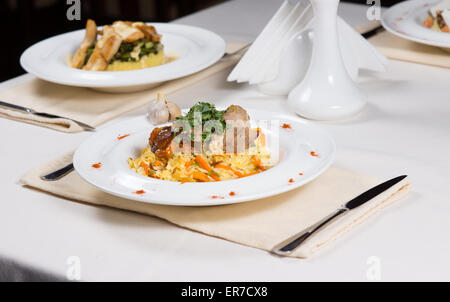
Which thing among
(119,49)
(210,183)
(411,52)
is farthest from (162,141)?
(411,52)

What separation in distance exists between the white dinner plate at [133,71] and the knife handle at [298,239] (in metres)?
0.71

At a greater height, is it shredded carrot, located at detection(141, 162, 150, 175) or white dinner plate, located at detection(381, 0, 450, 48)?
white dinner plate, located at detection(381, 0, 450, 48)

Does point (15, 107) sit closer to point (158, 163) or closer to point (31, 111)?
point (31, 111)

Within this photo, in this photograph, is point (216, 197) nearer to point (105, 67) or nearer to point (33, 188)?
point (33, 188)

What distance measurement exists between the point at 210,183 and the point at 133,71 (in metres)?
0.66

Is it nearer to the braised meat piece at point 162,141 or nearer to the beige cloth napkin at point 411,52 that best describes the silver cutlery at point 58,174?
the braised meat piece at point 162,141

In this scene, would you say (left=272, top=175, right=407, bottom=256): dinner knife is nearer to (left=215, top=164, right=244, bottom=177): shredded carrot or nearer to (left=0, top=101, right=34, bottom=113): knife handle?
(left=215, top=164, right=244, bottom=177): shredded carrot

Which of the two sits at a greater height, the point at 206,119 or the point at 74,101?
the point at 206,119

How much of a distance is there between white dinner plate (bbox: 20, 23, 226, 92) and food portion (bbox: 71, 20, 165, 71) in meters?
0.05

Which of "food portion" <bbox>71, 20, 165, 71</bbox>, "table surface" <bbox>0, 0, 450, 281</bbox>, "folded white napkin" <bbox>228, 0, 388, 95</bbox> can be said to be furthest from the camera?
"food portion" <bbox>71, 20, 165, 71</bbox>

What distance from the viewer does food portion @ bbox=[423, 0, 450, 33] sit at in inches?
68.2

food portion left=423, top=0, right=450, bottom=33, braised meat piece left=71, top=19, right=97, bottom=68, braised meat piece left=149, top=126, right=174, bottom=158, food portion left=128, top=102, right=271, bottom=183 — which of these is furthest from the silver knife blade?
braised meat piece left=71, top=19, right=97, bottom=68

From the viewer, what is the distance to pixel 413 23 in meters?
1.79

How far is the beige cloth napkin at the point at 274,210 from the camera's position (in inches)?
37.4
